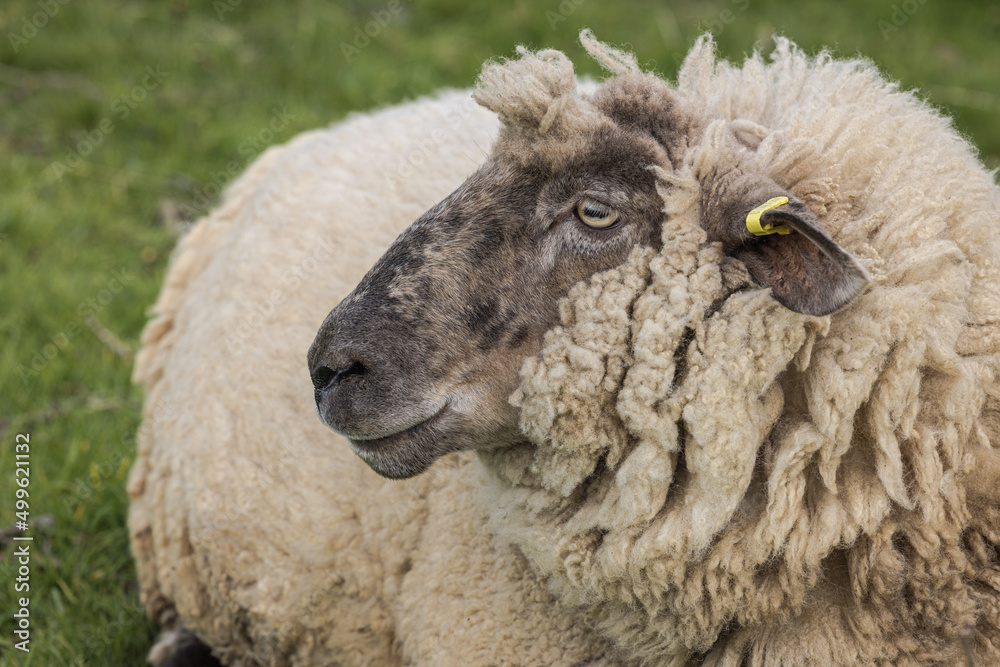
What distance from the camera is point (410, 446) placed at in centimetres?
232

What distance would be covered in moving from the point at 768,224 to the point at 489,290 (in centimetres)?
65

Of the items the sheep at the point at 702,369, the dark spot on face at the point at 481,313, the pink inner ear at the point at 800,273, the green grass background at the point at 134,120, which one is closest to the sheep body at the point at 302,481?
the sheep at the point at 702,369

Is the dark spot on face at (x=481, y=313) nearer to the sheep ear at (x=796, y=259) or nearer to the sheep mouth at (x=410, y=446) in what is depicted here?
the sheep mouth at (x=410, y=446)

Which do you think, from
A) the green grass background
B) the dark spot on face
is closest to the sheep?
the dark spot on face

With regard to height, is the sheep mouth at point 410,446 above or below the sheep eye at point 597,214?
below

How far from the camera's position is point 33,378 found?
4645mm

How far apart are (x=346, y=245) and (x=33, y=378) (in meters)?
2.17

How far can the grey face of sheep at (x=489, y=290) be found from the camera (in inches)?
87.2

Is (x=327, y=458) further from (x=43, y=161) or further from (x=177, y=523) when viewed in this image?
(x=43, y=161)

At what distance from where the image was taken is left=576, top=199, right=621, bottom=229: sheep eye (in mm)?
2203

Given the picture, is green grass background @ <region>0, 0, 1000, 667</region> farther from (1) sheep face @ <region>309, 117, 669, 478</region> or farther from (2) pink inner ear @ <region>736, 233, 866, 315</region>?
(2) pink inner ear @ <region>736, 233, 866, 315</region>

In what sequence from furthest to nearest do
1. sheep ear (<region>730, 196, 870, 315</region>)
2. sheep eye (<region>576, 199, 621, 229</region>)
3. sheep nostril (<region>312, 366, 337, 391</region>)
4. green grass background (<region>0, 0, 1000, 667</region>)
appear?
green grass background (<region>0, 0, 1000, 667</region>), sheep nostril (<region>312, 366, 337, 391</region>), sheep eye (<region>576, 199, 621, 229</region>), sheep ear (<region>730, 196, 870, 315</region>)

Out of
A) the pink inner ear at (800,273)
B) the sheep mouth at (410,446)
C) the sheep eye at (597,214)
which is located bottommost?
the sheep mouth at (410,446)

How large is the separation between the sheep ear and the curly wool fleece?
0.21 feet
